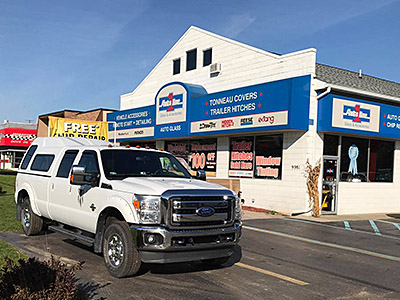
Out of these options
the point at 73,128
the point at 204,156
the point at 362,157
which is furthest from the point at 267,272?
the point at 204,156

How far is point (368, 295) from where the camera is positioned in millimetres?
5719

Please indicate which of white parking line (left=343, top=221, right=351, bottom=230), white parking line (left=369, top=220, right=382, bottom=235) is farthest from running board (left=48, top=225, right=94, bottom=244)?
white parking line (left=369, top=220, right=382, bottom=235)

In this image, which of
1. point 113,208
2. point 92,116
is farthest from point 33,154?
point 92,116

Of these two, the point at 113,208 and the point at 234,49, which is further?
the point at 234,49

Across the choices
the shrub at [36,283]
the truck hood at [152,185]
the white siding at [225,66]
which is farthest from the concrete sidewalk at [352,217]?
the shrub at [36,283]

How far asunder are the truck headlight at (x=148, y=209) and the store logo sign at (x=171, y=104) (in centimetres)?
1397

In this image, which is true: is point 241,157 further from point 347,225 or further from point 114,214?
point 114,214

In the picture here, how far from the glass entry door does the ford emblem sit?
10.4 metres

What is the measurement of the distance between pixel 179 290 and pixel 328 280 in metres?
2.38

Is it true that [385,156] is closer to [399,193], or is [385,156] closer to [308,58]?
[399,193]

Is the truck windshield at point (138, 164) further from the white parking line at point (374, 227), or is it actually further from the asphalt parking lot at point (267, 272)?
the white parking line at point (374, 227)

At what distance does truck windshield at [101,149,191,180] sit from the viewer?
22.8 feet

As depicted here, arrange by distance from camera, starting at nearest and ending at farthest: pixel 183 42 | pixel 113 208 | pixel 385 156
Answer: pixel 113 208, pixel 385 156, pixel 183 42

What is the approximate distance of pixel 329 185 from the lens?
15617 mm
